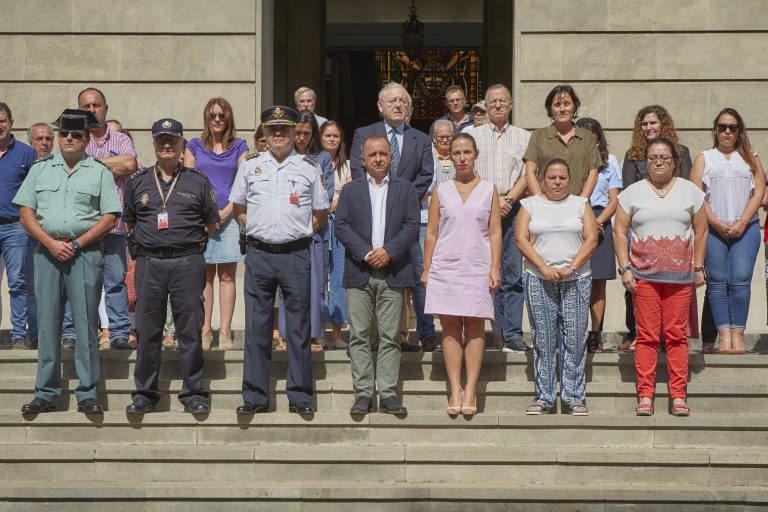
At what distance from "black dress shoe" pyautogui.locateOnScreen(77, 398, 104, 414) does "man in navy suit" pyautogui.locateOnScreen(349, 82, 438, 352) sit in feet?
8.92

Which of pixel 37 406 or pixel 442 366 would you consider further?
pixel 442 366

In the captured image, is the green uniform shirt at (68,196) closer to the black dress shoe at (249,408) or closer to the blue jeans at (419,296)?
the black dress shoe at (249,408)

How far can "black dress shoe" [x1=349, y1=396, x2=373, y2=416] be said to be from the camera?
9.38 metres

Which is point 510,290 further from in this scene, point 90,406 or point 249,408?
point 90,406

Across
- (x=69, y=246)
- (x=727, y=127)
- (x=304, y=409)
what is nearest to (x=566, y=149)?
(x=727, y=127)

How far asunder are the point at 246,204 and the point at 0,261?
273 centimetres

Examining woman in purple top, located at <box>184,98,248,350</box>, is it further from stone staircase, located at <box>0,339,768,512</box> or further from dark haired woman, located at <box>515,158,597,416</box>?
dark haired woman, located at <box>515,158,597,416</box>

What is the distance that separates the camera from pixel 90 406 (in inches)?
373

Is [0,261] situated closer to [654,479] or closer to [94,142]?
[94,142]

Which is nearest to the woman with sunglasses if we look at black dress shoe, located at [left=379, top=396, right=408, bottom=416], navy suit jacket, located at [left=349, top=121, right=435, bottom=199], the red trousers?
the red trousers

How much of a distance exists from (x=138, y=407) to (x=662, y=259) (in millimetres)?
4061

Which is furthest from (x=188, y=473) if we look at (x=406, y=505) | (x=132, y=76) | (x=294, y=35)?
(x=294, y=35)

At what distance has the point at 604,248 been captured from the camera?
34.3 ft

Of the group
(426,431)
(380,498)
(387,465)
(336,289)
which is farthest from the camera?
(336,289)
